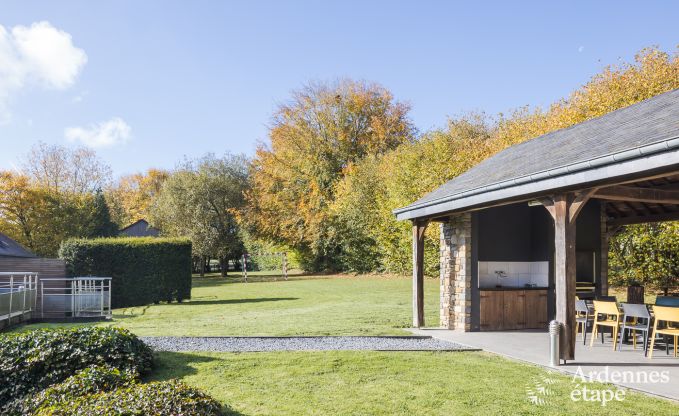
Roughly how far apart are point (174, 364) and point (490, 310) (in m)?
6.43

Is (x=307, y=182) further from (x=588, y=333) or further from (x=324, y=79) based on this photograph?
(x=588, y=333)

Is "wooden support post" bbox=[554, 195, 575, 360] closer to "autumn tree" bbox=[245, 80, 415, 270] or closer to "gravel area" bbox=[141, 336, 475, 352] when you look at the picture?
"gravel area" bbox=[141, 336, 475, 352]

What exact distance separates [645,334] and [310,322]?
702 centimetres

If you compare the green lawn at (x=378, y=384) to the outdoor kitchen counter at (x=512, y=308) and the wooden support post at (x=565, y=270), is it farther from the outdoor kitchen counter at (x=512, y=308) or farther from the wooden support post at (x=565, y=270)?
the outdoor kitchen counter at (x=512, y=308)

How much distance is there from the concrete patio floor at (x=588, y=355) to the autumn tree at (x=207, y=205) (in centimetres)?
2795

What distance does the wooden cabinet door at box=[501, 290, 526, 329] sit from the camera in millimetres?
11422

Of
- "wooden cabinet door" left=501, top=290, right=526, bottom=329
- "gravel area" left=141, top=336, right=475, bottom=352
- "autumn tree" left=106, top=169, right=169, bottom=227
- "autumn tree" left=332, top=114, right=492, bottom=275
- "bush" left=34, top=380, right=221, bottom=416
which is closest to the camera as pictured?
"bush" left=34, top=380, right=221, bottom=416

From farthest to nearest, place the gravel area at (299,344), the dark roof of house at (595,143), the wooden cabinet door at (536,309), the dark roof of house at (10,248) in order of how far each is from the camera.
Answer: the dark roof of house at (10,248)
the wooden cabinet door at (536,309)
the gravel area at (299,344)
the dark roof of house at (595,143)

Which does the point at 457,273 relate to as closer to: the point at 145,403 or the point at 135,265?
the point at 145,403

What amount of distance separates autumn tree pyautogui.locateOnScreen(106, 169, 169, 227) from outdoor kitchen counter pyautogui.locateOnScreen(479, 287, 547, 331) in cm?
5073

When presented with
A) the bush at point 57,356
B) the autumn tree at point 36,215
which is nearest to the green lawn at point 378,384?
the bush at point 57,356

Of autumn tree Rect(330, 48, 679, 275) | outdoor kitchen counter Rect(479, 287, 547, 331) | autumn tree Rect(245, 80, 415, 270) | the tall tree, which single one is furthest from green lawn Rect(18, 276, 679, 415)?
the tall tree

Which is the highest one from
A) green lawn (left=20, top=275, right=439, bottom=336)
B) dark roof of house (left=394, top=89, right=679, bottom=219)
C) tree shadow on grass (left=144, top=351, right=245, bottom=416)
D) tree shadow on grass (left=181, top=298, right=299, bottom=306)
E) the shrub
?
dark roof of house (left=394, top=89, right=679, bottom=219)

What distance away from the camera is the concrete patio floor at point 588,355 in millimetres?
6766
